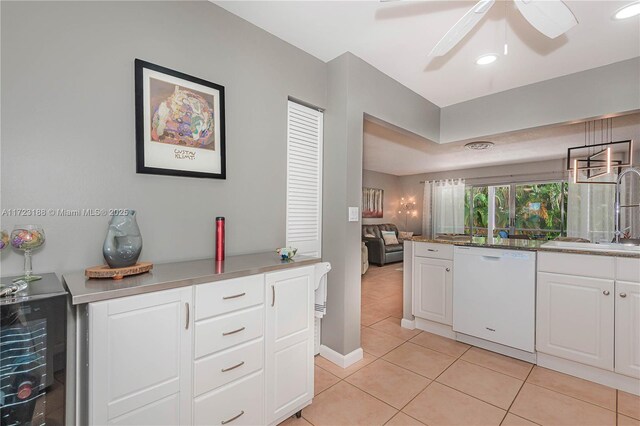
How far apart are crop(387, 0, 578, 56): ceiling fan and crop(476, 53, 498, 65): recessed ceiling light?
0.76 meters

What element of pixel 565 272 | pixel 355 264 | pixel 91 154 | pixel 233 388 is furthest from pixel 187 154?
pixel 565 272

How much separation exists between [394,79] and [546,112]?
156cm

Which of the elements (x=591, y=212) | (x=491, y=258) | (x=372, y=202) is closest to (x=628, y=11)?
(x=491, y=258)

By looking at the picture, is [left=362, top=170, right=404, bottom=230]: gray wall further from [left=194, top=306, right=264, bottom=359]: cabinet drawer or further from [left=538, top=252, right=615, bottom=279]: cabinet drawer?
[left=194, top=306, right=264, bottom=359]: cabinet drawer

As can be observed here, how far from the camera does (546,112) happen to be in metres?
2.83

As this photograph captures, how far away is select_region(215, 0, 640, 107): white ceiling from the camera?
72.7 inches

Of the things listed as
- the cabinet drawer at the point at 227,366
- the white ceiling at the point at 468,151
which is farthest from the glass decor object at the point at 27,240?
the white ceiling at the point at 468,151

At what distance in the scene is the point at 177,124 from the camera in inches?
64.3

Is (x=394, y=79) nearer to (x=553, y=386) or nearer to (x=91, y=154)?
(x=91, y=154)

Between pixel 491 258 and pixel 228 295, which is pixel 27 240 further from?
pixel 491 258

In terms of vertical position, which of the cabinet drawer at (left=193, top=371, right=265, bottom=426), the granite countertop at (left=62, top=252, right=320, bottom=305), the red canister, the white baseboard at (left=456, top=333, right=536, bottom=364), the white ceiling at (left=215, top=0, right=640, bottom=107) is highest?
the white ceiling at (left=215, top=0, right=640, bottom=107)

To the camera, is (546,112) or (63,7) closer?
(63,7)

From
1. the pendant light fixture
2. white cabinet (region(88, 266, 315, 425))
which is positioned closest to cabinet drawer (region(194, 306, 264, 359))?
white cabinet (region(88, 266, 315, 425))

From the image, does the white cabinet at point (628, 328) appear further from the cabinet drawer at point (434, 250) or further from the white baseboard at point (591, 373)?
the cabinet drawer at point (434, 250)
